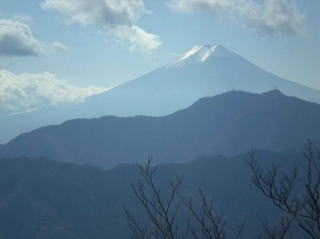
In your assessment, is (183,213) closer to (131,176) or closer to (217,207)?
(217,207)

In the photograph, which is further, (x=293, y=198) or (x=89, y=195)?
(x=89, y=195)

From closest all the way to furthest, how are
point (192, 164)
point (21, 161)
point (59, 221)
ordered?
point (59, 221)
point (21, 161)
point (192, 164)

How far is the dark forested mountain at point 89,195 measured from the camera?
459 ft

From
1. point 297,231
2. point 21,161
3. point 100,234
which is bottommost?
point 100,234

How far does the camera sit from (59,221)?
463 feet

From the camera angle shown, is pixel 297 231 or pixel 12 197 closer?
pixel 297 231

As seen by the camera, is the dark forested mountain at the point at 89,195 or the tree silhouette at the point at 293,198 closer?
the tree silhouette at the point at 293,198

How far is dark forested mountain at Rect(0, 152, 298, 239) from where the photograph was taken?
139875mm

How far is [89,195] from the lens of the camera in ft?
541

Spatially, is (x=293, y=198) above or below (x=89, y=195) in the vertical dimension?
above

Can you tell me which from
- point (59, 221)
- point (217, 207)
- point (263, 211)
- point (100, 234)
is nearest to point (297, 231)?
point (263, 211)

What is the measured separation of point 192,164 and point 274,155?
1281 inches

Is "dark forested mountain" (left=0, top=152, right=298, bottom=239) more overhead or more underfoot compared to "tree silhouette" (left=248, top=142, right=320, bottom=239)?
more underfoot

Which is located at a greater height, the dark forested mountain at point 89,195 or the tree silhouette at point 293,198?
the tree silhouette at point 293,198
